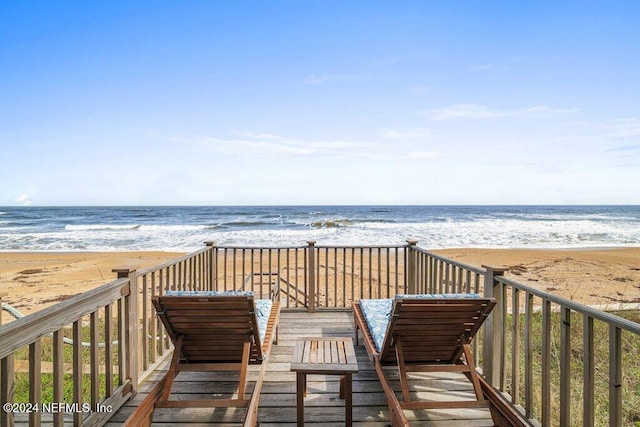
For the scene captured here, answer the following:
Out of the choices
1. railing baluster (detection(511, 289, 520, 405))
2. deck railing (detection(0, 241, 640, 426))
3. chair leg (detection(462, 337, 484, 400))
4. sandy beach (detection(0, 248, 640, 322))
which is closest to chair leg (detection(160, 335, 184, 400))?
deck railing (detection(0, 241, 640, 426))

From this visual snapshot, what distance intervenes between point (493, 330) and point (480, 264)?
8575 mm

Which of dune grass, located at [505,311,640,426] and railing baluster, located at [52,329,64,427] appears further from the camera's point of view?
dune grass, located at [505,311,640,426]

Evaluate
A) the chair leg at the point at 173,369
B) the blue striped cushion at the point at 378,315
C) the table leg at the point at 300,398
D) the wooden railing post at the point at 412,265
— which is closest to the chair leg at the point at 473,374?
the blue striped cushion at the point at 378,315

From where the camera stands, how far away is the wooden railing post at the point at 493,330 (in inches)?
99.9

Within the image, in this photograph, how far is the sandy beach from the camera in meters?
7.05

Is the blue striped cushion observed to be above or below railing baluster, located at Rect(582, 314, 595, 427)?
below

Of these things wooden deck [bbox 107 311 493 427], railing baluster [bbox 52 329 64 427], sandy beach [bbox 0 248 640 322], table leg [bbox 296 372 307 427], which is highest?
railing baluster [bbox 52 329 64 427]

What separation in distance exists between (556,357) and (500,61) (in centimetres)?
755

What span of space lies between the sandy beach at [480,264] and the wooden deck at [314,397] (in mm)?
2697

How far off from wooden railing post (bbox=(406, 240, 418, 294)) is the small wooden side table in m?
2.23

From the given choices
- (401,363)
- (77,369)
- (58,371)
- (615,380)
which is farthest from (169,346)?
(615,380)

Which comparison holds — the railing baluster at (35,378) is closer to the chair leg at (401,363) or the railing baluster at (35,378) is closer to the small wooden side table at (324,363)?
the small wooden side table at (324,363)

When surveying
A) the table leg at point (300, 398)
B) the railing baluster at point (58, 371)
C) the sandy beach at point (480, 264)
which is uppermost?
the railing baluster at point (58, 371)

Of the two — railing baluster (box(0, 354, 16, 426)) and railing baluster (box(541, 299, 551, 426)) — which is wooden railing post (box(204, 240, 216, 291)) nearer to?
railing baluster (box(0, 354, 16, 426))
